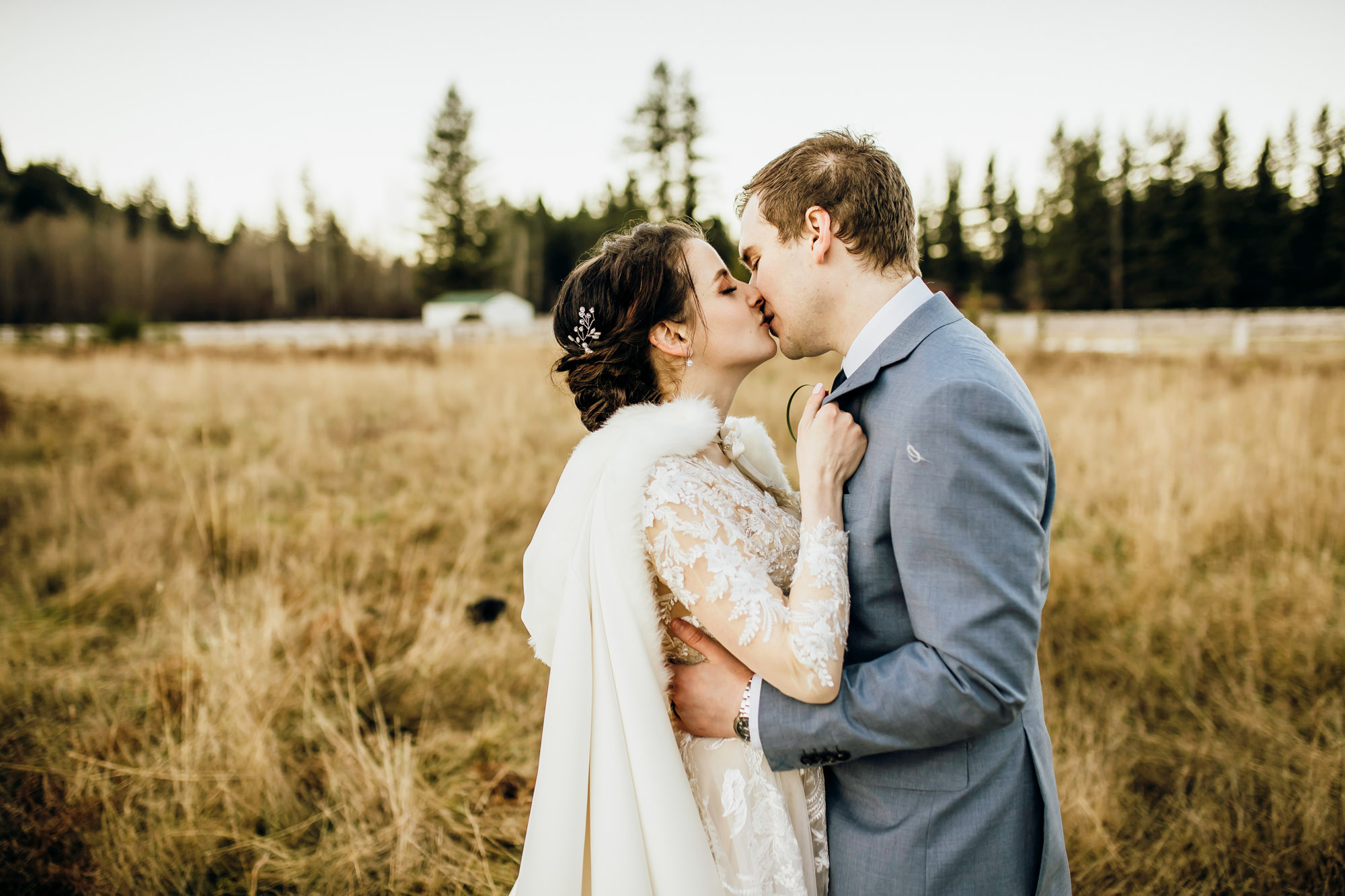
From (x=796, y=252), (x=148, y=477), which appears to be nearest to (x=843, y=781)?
(x=796, y=252)

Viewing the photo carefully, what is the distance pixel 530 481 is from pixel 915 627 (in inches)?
240

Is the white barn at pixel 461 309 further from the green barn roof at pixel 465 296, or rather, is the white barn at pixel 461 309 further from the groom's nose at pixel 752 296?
the groom's nose at pixel 752 296

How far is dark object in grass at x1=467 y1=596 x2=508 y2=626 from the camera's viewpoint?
464 cm

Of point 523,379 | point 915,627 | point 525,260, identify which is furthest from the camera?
point 525,260

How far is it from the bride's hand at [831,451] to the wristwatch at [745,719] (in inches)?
18.3

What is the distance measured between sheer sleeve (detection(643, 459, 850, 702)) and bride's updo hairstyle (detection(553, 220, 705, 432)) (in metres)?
0.45

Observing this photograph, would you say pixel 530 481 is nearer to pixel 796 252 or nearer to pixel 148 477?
pixel 148 477

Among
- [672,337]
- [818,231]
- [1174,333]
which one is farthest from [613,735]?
[1174,333]

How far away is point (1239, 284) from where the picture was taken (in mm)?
38250

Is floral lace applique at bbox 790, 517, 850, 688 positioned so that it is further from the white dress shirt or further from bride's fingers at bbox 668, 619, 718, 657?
the white dress shirt

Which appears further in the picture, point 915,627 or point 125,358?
point 125,358

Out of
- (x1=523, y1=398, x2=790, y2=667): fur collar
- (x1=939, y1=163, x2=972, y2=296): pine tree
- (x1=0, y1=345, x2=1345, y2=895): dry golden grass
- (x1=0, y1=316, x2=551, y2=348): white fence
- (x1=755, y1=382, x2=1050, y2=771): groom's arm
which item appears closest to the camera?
(x1=755, y1=382, x2=1050, y2=771): groom's arm

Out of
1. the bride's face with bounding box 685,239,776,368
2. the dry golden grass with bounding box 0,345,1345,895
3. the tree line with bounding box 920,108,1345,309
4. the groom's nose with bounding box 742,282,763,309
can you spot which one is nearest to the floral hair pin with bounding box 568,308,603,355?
the bride's face with bounding box 685,239,776,368

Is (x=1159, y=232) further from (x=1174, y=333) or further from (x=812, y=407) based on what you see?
(x=812, y=407)
